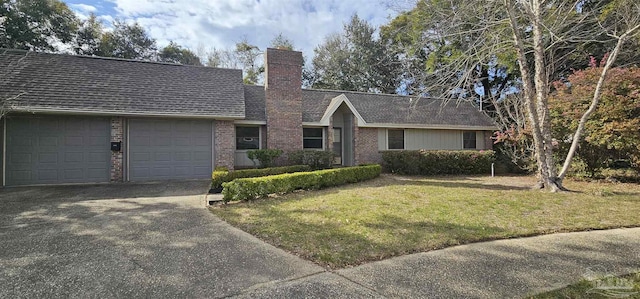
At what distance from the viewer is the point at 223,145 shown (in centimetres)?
1257

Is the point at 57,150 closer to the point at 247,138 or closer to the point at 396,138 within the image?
the point at 247,138

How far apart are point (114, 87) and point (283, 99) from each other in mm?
6881

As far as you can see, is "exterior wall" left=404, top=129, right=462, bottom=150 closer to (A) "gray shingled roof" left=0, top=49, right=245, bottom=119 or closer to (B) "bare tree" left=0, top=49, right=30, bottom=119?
(A) "gray shingled roof" left=0, top=49, right=245, bottom=119

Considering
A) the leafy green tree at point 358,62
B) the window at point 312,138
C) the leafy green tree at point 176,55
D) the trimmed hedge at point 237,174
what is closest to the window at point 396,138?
the window at point 312,138

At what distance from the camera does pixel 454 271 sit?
362cm

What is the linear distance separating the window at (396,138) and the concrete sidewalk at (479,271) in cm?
1219

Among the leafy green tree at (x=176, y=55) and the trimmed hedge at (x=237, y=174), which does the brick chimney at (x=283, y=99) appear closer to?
the trimmed hedge at (x=237, y=174)

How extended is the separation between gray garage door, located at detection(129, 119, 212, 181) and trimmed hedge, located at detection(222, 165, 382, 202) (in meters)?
5.20

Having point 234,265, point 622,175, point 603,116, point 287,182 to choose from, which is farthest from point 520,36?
point 234,265

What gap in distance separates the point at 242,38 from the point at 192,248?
32013 mm

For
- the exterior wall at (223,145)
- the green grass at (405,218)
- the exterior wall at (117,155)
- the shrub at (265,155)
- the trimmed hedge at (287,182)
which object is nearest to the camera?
the green grass at (405,218)

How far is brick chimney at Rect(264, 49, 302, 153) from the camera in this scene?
13945 mm

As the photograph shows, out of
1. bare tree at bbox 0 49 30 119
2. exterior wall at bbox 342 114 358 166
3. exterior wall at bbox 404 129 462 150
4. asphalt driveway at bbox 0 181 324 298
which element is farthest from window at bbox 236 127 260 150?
exterior wall at bbox 404 129 462 150

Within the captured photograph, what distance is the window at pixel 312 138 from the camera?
15.5m
